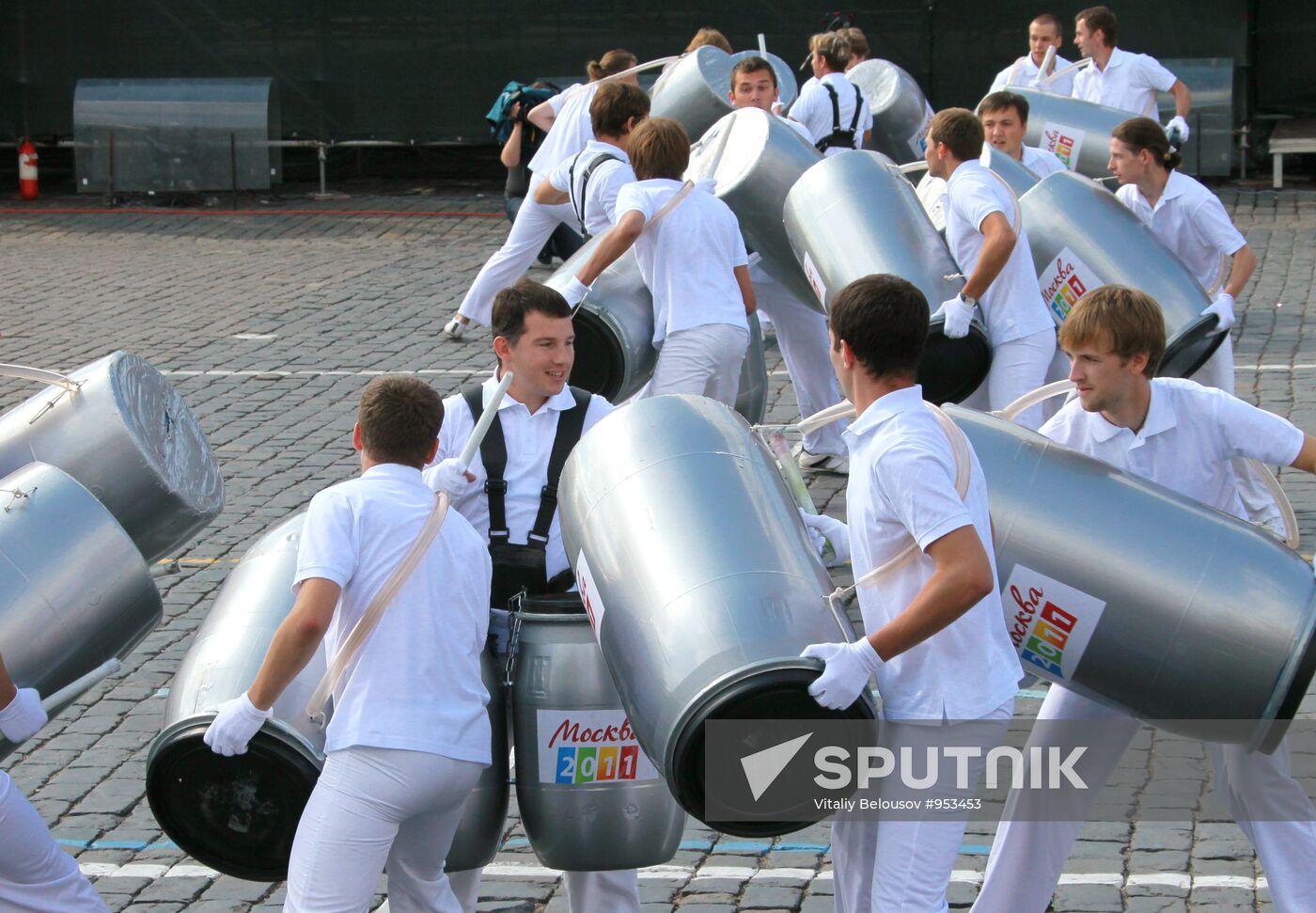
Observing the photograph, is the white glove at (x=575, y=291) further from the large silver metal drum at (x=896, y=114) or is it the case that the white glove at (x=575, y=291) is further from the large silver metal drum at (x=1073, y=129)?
the large silver metal drum at (x=896, y=114)

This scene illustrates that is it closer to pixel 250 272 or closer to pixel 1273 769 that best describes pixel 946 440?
pixel 1273 769

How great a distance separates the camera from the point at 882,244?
7348 millimetres

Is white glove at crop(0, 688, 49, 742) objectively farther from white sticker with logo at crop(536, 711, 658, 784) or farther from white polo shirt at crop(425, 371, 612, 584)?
white sticker with logo at crop(536, 711, 658, 784)

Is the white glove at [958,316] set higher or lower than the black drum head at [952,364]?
higher

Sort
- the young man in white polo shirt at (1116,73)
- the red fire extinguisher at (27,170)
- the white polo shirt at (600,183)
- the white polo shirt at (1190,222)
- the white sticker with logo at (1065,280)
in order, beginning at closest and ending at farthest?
the white sticker with logo at (1065,280) < the white polo shirt at (1190,222) < the white polo shirt at (600,183) < the young man in white polo shirt at (1116,73) < the red fire extinguisher at (27,170)

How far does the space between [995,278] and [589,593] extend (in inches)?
138

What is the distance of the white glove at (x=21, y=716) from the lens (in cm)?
429

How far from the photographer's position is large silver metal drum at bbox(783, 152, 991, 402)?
288 inches

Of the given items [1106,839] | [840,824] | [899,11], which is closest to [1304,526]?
[1106,839]

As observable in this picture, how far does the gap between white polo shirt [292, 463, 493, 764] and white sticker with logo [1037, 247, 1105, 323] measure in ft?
13.5

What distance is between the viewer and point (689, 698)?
3.79 metres

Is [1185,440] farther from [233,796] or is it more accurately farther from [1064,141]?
[1064,141]

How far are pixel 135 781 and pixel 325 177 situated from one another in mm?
13583

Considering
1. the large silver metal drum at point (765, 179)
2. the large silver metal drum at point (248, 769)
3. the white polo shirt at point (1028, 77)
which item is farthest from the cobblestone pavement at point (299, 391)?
the white polo shirt at point (1028, 77)
